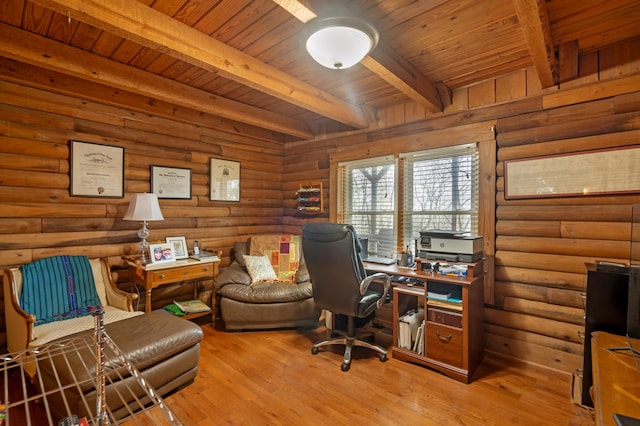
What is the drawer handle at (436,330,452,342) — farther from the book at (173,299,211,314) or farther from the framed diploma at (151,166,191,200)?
the framed diploma at (151,166,191,200)

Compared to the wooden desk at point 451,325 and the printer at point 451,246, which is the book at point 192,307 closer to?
the wooden desk at point 451,325

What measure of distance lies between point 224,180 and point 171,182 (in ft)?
2.21

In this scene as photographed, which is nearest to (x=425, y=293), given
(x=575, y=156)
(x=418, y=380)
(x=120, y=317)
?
(x=418, y=380)

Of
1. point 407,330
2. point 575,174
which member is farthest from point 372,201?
point 575,174

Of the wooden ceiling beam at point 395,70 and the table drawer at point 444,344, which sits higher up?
the wooden ceiling beam at point 395,70

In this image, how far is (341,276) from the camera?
2596 millimetres

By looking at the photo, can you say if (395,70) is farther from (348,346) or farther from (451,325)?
(348,346)

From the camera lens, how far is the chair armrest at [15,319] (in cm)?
209

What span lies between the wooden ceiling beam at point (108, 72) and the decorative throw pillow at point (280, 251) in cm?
145

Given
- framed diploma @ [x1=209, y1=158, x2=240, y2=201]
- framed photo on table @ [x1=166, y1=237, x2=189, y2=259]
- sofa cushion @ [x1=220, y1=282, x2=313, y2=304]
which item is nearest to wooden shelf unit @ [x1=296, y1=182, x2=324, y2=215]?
framed diploma @ [x1=209, y1=158, x2=240, y2=201]

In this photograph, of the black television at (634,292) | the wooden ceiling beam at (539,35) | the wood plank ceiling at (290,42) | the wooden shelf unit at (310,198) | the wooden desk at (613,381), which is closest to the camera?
the wooden desk at (613,381)

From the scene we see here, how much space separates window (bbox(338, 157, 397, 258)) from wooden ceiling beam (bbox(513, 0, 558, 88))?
153 centimetres

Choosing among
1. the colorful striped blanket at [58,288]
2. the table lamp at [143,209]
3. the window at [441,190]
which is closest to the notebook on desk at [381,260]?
the window at [441,190]

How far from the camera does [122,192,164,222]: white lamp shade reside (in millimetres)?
2975
